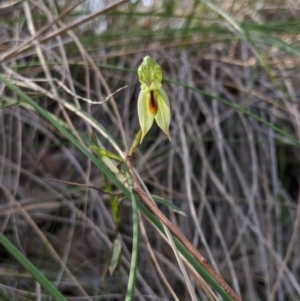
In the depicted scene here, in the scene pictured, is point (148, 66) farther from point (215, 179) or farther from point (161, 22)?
point (161, 22)

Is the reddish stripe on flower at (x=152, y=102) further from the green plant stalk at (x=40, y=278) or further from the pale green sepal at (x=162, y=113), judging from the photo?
the green plant stalk at (x=40, y=278)

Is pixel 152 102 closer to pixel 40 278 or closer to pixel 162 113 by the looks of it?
pixel 162 113

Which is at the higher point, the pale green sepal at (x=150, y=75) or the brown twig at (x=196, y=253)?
the pale green sepal at (x=150, y=75)

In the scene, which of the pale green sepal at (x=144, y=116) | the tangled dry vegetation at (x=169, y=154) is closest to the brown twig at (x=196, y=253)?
the pale green sepal at (x=144, y=116)

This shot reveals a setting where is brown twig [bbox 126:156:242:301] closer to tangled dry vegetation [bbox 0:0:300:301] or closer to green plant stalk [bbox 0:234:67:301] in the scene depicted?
green plant stalk [bbox 0:234:67:301]

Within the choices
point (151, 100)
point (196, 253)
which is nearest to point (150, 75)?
point (151, 100)
